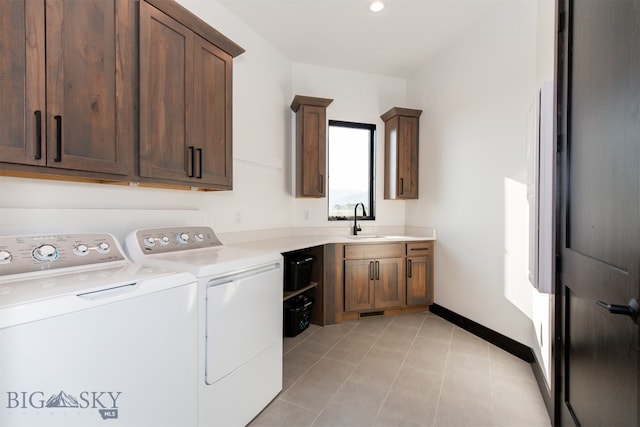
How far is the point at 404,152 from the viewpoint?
3555 millimetres

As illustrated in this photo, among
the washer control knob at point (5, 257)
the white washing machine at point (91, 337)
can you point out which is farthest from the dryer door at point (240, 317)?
the washer control knob at point (5, 257)

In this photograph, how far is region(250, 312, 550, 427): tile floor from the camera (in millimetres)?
1660

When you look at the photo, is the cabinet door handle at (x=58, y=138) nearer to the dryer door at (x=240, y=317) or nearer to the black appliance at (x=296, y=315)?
the dryer door at (x=240, y=317)

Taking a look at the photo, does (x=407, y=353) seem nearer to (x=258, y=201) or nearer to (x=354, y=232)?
(x=354, y=232)

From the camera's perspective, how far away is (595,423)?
3.38ft

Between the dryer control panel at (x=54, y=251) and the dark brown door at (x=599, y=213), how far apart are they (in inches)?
78.0

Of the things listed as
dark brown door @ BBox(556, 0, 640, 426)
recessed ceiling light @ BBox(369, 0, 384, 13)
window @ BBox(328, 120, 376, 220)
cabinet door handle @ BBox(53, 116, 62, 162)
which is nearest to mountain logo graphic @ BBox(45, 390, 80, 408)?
cabinet door handle @ BBox(53, 116, 62, 162)

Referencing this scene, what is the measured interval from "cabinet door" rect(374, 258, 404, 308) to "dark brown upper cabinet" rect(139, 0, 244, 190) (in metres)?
1.89

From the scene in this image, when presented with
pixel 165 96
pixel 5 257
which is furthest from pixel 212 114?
pixel 5 257

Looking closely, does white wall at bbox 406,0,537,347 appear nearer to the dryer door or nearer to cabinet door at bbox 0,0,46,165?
the dryer door

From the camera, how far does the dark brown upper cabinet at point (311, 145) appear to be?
127 inches

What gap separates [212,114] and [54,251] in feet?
3.95

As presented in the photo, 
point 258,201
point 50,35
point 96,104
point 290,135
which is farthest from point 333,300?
point 50,35

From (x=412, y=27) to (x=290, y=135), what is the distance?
5.40 feet
